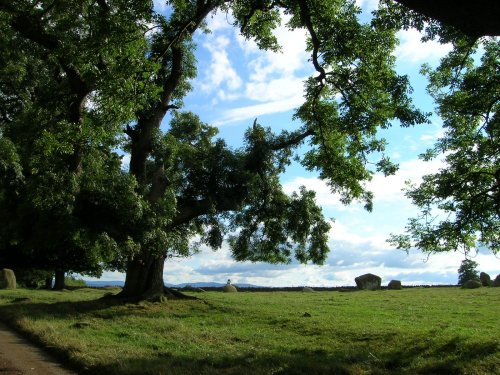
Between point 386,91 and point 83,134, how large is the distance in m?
7.96

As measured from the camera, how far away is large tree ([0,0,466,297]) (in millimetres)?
12012

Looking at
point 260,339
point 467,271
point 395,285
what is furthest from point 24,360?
point 467,271

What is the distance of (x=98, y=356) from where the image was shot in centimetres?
951

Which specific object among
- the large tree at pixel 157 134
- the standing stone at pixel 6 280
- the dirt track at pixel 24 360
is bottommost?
the dirt track at pixel 24 360

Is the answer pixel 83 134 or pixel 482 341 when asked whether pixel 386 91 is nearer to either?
pixel 482 341

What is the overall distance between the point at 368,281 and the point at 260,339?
112 ft

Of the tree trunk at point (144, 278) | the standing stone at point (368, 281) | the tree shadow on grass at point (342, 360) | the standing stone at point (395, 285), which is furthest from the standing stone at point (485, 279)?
the tree shadow on grass at point (342, 360)

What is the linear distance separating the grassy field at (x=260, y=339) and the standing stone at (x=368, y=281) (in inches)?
941

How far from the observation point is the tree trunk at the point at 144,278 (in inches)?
904

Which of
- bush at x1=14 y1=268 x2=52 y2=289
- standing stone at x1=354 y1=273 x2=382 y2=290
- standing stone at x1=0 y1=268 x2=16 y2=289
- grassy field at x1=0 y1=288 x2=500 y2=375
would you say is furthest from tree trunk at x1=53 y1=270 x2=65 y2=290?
standing stone at x1=354 y1=273 x2=382 y2=290

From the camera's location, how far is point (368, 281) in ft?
150

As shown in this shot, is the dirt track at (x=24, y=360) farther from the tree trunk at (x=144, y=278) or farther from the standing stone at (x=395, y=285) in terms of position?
the standing stone at (x=395, y=285)

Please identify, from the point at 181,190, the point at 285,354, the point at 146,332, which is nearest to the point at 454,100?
the point at 285,354

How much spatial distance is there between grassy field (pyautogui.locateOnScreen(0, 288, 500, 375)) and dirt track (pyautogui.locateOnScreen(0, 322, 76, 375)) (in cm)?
30
